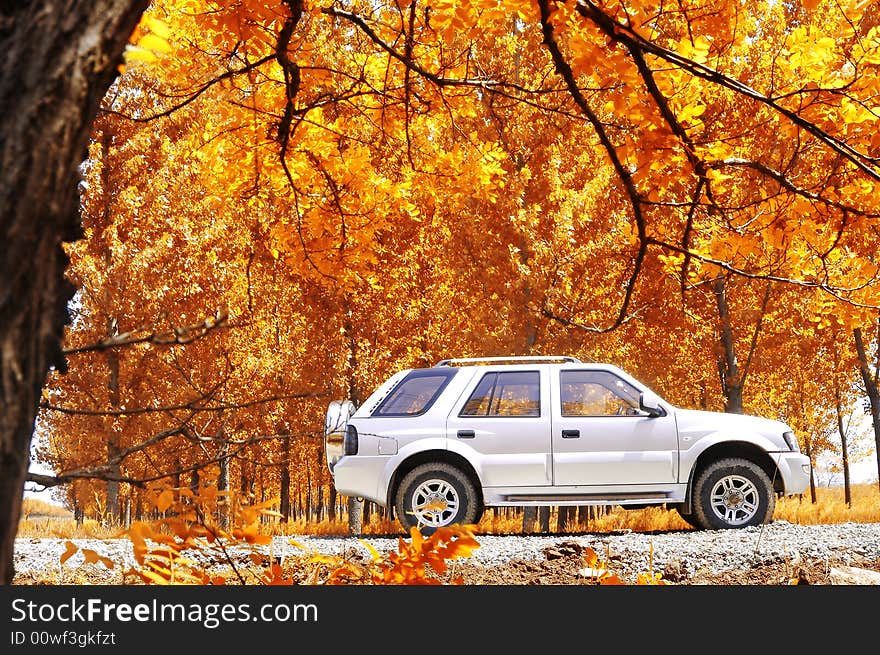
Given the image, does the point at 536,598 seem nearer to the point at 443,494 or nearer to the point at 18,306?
the point at 18,306

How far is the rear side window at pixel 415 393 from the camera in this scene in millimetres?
9148

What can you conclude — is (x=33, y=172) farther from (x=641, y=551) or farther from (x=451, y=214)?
(x=451, y=214)

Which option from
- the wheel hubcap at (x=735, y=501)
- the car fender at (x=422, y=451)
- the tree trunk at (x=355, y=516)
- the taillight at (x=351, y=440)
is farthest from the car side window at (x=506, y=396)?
the tree trunk at (x=355, y=516)

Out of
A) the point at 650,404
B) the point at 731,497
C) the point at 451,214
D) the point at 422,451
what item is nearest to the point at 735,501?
the point at 731,497

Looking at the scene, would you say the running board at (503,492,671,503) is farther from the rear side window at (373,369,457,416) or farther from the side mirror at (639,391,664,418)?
the rear side window at (373,369,457,416)

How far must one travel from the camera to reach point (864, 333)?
1841 cm

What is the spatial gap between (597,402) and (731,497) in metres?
1.72

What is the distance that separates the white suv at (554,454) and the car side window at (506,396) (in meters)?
0.02

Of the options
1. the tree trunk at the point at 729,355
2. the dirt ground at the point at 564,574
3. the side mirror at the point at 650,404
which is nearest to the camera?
the dirt ground at the point at 564,574

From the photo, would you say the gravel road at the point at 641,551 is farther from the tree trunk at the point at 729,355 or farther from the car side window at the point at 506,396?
the tree trunk at the point at 729,355

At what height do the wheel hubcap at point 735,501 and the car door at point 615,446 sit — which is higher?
the car door at point 615,446

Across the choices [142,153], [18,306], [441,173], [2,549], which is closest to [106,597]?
[2,549]

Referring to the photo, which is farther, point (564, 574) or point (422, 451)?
point (422, 451)

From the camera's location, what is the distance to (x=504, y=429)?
29.8 ft
